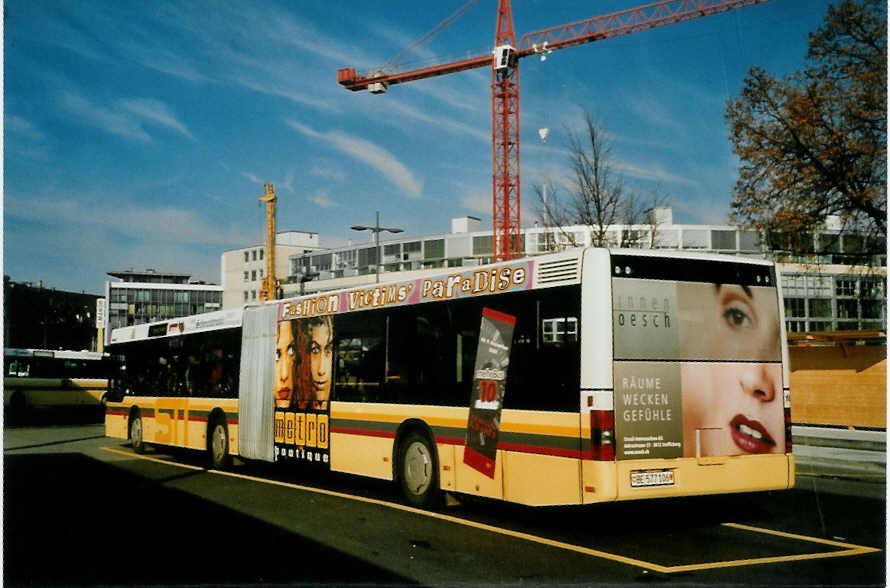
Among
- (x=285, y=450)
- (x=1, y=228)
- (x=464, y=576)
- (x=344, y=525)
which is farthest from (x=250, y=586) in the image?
(x=285, y=450)

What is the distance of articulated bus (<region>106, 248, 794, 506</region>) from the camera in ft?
28.2

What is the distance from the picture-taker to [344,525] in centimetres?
988

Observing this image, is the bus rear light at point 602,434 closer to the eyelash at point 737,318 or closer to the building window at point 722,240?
the eyelash at point 737,318

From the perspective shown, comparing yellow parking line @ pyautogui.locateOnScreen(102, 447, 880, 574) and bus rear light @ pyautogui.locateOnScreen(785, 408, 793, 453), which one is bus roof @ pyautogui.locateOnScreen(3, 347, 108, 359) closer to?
yellow parking line @ pyautogui.locateOnScreen(102, 447, 880, 574)

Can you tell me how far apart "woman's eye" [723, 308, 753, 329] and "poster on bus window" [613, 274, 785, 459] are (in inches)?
0.4

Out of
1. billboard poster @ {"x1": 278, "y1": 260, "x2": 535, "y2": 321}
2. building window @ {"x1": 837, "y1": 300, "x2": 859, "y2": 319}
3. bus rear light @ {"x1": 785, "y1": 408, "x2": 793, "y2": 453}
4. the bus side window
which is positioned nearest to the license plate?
bus rear light @ {"x1": 785, "y1": 408, "x2": 793, "y2": 453}

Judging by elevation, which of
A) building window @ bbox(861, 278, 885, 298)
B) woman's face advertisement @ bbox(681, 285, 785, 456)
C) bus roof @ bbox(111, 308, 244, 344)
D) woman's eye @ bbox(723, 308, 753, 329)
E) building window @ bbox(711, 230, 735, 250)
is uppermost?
building window @ bbox(711, 230, 735, 250)

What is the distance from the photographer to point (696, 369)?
8.98 meters

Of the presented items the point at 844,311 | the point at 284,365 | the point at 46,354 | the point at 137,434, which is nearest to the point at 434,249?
the point at 844,311

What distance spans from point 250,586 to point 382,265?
9425 cm

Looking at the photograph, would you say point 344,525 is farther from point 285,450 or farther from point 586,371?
point 285,450

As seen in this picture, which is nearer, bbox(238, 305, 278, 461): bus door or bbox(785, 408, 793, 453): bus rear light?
bbox(785, 408, 793, 453): bus rear light

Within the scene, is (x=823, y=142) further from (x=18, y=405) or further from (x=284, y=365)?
(x=18, y=405)

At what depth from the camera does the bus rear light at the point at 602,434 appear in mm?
8391
